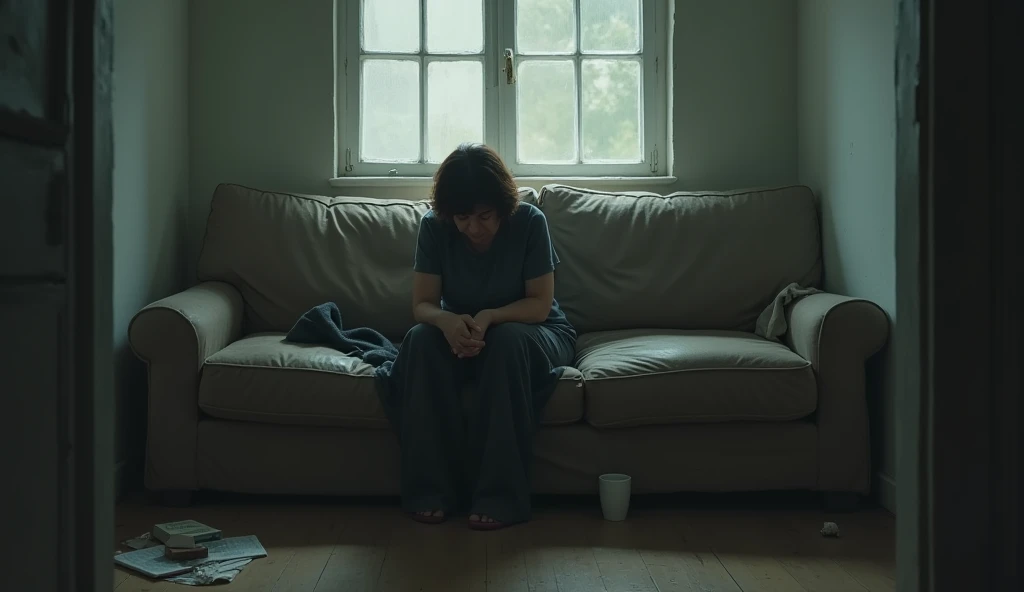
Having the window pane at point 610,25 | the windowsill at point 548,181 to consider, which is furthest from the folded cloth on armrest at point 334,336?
the window pane at point 610,25

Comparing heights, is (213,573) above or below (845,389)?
below

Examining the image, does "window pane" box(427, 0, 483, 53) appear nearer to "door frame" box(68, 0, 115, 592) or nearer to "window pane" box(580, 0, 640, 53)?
"window pane" box(580, 0, 640, 53)

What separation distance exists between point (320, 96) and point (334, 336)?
44.4 inches

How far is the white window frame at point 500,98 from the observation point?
3.73 m

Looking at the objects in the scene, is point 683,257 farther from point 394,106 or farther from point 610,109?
point 394,106

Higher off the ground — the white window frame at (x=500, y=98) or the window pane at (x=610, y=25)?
the window pane at (x=610, y=25)

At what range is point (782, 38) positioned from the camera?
145 inches

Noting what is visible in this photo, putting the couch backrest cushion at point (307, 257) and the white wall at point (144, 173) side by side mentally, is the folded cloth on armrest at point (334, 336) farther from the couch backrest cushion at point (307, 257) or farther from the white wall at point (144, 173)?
the white wall at point (144, 173)

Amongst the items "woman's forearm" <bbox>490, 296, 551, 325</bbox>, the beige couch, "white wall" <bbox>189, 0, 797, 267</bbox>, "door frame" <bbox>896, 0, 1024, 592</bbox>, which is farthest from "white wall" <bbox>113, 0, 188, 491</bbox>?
"door frame" <bbox>896, 0, 1024, 592</bbox>

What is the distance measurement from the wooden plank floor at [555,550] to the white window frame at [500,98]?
1435 millimetres

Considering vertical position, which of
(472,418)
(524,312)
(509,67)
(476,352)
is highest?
(509,67)

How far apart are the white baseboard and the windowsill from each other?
1.35m

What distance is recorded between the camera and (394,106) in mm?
Result: 3766

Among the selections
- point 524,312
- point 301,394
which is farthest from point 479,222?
point 301,394
